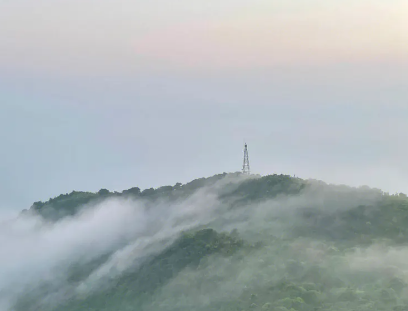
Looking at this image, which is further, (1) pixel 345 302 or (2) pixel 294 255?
(2) pixel 294 255

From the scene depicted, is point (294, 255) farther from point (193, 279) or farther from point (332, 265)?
point (193, 279)

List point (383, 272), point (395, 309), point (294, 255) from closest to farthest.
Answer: point (395, 309) → point (383, 272) → point (294, 255)

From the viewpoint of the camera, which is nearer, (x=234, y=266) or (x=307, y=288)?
(x=307, y=288)

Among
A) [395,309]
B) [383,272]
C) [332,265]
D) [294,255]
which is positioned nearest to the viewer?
[395,309]

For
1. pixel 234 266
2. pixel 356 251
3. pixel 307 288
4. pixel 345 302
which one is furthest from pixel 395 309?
pixel 234 266

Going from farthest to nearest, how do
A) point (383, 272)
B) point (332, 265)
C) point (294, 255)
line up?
point (294, 255)
point (332, 265)
point (383, 272)

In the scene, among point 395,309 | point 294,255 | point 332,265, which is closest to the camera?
point 395,309

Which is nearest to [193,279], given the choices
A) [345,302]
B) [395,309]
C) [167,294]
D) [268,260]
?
[167,294]

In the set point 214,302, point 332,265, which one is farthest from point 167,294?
point 332,265

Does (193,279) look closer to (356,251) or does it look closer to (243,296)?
(243,296)
